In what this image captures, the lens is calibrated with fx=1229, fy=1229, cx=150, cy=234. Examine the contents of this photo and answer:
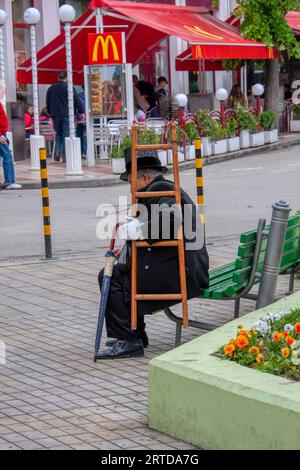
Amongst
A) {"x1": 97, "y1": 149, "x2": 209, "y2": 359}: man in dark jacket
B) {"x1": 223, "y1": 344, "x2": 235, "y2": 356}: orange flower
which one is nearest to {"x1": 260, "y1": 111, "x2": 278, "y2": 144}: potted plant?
{"x1": 97, "y1": 149, "x2": 209, "y2": 359}: man in dark jacket

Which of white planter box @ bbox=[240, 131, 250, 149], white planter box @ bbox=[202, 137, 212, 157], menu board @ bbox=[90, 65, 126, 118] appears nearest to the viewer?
menu board @ bbox=[90, 65, 126, 118]

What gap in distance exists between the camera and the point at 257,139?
29188mm

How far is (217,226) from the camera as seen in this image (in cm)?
1570

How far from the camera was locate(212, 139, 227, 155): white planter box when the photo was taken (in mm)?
26541

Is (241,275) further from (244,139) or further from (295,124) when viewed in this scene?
(295,124)

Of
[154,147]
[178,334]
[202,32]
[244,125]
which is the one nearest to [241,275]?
[178,334]

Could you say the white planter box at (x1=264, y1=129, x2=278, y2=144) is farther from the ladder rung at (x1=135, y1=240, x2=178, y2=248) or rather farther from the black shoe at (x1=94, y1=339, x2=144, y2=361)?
the ladder rung at (x1=135, y1=240, x2=178, y2=248)

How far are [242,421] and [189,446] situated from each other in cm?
51

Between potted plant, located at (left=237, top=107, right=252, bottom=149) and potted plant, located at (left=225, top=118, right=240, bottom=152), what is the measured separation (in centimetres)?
22

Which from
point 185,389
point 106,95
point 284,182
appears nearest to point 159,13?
point 106,95

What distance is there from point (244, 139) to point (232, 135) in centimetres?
67

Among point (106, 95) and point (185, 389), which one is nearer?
point (185, 389)

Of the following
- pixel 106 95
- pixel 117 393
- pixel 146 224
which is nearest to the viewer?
pixel 117 393
